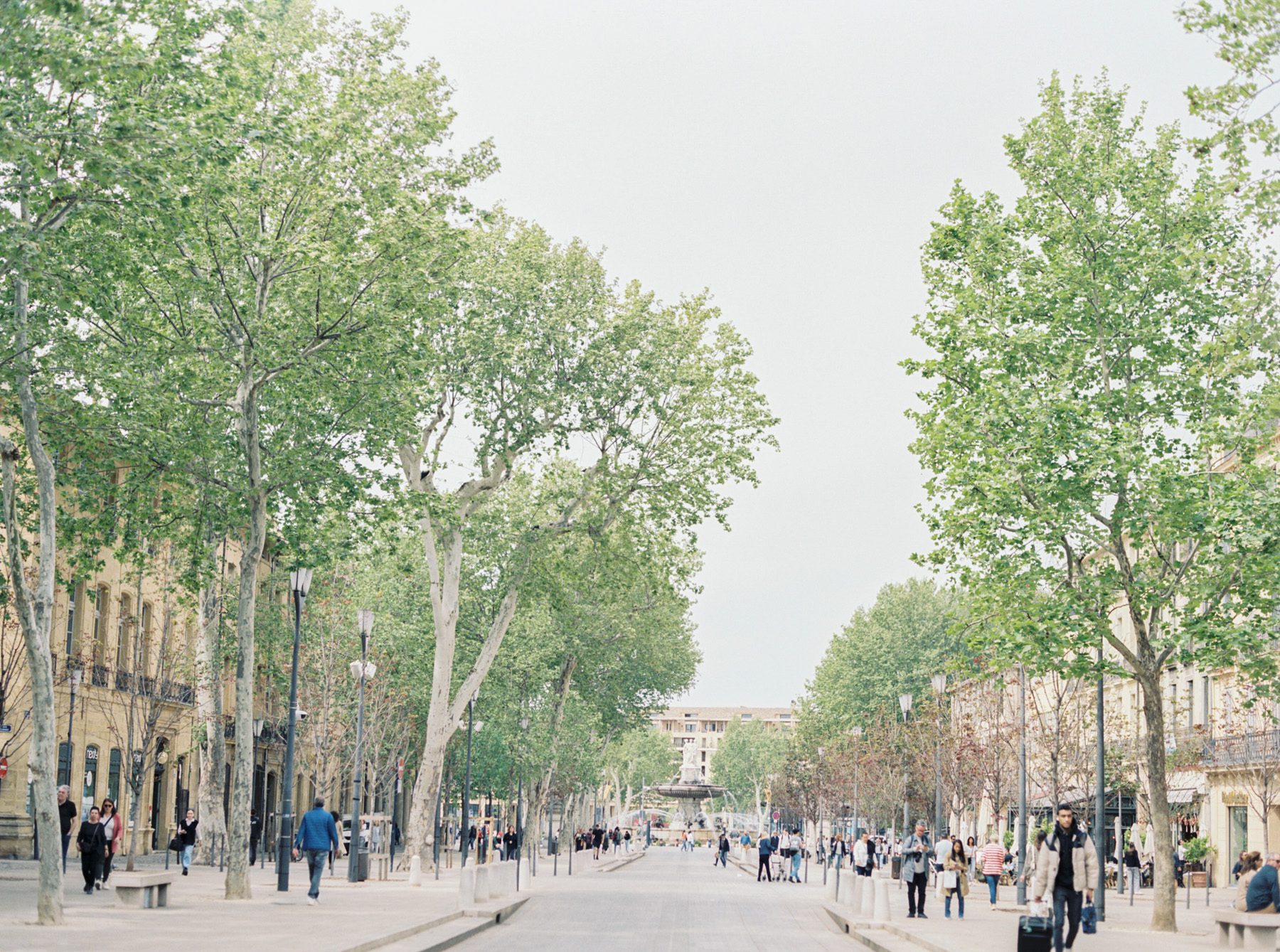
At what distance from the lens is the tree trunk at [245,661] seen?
88.8ft

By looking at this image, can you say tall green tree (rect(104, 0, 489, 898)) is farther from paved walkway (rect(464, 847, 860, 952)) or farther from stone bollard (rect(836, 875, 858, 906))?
stone bollard (rect(836, 875, 858, 906))

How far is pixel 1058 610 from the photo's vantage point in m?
29.6

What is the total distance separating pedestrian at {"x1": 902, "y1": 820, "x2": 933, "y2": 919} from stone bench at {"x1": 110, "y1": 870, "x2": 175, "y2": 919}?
48.2ft

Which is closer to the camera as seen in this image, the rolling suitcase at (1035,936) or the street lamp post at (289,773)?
the rolling suitcase at (1035,936)

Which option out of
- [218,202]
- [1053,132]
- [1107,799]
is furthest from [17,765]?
[1107,799]

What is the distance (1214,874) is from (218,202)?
44726 millimetres

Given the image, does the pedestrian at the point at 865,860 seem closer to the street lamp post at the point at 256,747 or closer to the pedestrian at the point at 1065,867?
the street lamp post at the point at 256,747

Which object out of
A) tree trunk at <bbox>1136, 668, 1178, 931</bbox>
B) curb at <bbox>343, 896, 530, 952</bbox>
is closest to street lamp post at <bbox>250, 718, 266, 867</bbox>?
curb at <bbox>343, 896, 530, 952</bbox>

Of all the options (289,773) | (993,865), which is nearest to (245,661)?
(289,773)

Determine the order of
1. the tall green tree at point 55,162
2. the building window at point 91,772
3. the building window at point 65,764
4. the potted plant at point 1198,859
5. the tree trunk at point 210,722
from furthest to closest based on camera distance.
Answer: the potted plant at point 1198,859 → the building window at point 91,772 → the building window at point 65,764 → the tree trunk at point 210,722 → the tall green tree at point 55,162

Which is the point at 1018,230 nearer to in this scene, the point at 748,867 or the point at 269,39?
the point at 269,39

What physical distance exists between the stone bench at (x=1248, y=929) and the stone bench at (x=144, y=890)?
637 inches

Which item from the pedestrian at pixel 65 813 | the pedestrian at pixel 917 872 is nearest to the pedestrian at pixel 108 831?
the pedestrian at pixel 65 813

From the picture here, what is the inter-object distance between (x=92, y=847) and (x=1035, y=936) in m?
18.6
